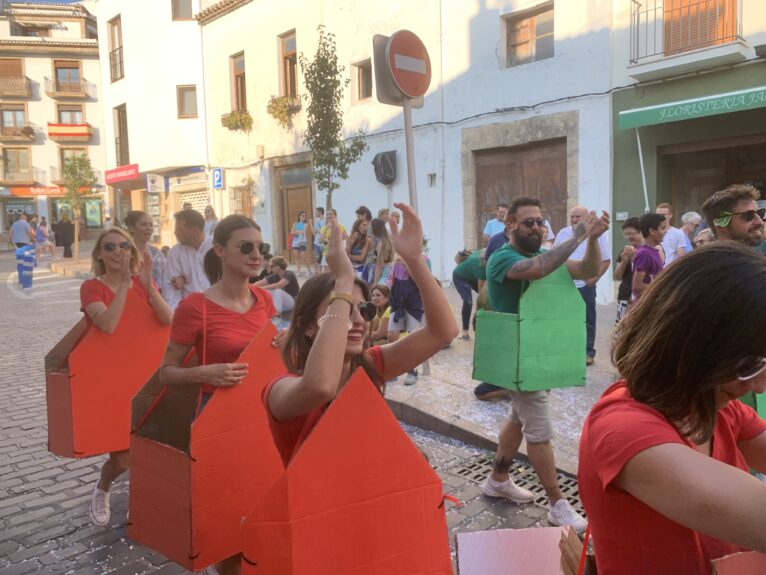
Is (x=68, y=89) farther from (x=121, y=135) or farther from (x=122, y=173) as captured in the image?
(x=122, y=173)

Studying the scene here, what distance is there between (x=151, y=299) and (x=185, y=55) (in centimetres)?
2040

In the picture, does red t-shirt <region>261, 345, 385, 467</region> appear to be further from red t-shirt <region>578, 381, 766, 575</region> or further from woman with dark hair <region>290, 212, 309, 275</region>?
woman with dark hair <region>290, 212, 309, 275</region>

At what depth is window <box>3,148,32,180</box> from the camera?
139 ft

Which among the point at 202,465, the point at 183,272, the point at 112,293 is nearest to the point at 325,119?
the point at 183,272

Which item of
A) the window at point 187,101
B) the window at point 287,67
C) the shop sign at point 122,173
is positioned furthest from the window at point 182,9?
the shop sign at point 122,173

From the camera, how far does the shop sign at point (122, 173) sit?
2477 centimetres

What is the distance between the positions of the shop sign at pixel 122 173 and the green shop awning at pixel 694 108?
19736 mm

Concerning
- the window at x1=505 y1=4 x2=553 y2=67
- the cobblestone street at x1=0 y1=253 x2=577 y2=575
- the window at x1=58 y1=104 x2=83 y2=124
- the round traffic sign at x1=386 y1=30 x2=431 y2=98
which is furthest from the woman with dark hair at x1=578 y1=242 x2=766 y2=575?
the window at x1=58 y1=104 x2=83 y2=124

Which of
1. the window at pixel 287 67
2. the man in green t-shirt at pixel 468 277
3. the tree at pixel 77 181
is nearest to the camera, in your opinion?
the man in green t-shirt at pixel 468 277

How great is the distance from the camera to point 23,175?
42.6 metres

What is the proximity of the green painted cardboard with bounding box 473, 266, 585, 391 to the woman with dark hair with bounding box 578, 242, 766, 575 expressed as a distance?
225cm

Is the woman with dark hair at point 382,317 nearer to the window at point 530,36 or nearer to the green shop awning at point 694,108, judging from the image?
the green shop awning at point 694,108

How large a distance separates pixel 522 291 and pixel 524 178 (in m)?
9.69

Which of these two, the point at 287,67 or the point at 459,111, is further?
the point at 287,67
